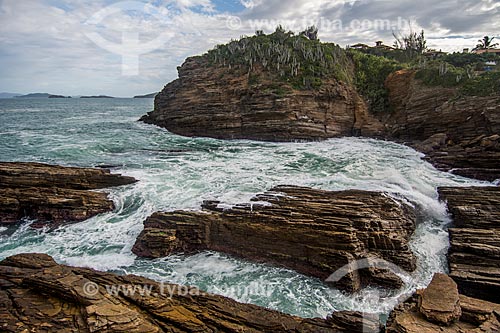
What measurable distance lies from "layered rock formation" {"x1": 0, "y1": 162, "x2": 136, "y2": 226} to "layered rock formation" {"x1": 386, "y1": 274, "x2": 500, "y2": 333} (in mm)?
10225

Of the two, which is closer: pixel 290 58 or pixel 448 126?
pixel 448 126

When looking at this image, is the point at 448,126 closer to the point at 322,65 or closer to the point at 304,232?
the point at 322,65

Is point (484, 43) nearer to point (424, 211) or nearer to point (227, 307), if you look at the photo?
point (424, 211)

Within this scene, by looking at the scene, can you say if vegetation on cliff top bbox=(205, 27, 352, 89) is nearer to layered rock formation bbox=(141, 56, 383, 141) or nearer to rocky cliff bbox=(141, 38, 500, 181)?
rocky cliff bbox=(141, 38, 500, 181)

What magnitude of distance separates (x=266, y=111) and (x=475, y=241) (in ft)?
60.6

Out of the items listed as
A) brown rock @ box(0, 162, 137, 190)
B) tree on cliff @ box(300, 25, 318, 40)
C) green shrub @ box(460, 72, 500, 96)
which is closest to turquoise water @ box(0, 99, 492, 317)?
brown rock @ box(0, 162, 137, 190)

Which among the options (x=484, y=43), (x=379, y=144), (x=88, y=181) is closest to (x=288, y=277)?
(x=88, y=181)

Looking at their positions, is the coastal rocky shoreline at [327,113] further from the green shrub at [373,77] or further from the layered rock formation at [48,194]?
the layered rock formation at [48,194]

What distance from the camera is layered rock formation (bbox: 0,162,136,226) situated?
453 inches

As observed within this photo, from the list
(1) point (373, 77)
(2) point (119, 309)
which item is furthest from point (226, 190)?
(1) point (373, 77)

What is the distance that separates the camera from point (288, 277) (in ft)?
27.6

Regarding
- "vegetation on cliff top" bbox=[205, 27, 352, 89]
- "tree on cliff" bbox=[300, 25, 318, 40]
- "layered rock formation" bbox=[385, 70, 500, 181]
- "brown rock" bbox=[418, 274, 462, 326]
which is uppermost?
"tree on cliff" bbox=[300, 25, 318, 40]

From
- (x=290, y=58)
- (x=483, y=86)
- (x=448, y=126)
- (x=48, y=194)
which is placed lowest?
(x=48, y=194)

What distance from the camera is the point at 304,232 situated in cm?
891
